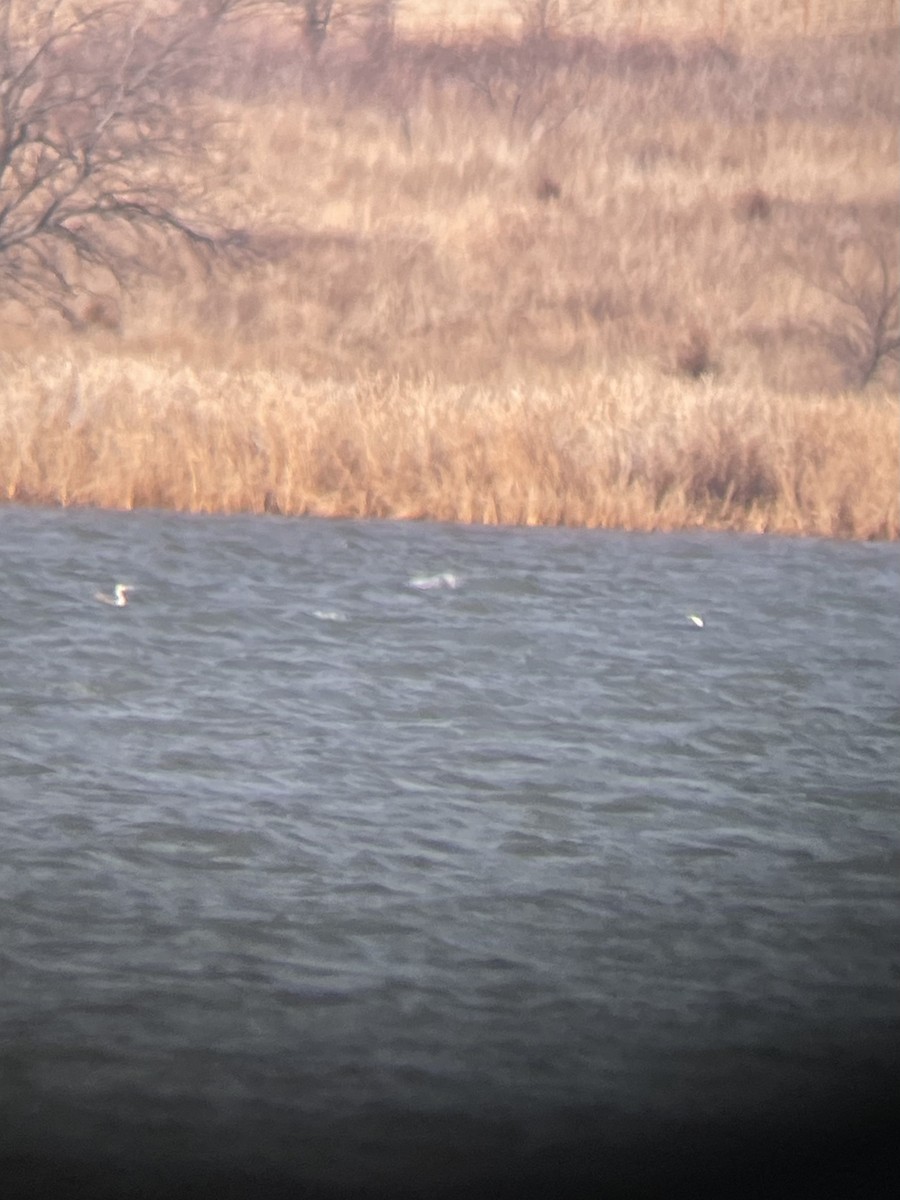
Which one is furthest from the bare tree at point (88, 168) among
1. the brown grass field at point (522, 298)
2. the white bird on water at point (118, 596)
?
the white bird on water at point (118, 596)

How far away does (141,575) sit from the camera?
10.5m

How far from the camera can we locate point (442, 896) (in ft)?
18.0

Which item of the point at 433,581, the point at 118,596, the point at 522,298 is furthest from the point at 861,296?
the point at 118,596

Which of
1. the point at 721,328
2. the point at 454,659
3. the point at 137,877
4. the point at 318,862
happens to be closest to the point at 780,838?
the point at 318,862

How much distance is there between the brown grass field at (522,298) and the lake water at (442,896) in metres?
2.52

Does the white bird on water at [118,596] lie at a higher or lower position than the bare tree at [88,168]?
lower

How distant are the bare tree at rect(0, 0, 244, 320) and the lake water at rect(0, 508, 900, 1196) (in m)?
10.3

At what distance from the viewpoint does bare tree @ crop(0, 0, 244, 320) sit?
19500 millimetres

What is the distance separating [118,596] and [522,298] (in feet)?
38.8

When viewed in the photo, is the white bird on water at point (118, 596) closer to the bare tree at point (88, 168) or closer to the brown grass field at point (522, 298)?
the brown grass field at point (522, 298)

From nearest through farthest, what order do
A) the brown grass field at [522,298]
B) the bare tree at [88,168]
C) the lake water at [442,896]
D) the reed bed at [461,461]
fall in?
the lake water at [442,896] → the reed bed at [461,461] → the brown grass field at [522,298] → the bare tree at [88,168]

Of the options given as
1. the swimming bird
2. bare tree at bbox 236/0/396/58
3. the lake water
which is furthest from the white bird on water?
bare tree at bbox 236/0/396/58

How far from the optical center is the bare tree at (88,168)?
1950 cm

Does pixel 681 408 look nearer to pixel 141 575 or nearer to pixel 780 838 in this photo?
pixel 141 575
